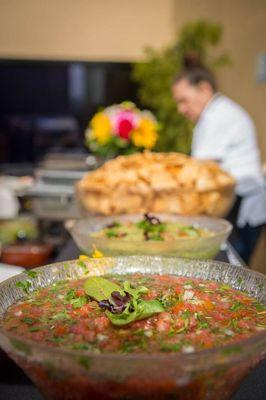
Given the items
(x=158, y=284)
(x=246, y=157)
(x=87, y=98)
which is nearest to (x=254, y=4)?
(x=87, y=98)

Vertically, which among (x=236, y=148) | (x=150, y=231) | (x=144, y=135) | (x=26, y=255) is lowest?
(x=26, y=255)

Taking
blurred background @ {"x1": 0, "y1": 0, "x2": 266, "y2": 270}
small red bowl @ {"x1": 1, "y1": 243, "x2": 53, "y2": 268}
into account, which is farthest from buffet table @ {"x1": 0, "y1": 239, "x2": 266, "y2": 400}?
blurred background @ {"x1": 0, "y1": 0, "x2": 266, "y2": 270}

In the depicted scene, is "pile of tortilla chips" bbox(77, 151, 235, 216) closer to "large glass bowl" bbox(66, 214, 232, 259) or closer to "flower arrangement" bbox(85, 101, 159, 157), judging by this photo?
"large glass bowl" bbox(66, 214, 232, 259)

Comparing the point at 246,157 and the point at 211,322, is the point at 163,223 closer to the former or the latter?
the point at 211,322

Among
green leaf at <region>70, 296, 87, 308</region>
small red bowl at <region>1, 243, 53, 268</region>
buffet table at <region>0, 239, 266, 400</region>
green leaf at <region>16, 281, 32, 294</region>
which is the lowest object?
small red bowl at <region>1, 243, 53, 268</region>

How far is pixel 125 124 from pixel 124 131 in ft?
0.11

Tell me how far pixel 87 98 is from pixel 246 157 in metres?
2.87

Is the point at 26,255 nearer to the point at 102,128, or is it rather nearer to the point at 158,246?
the point at 102,128

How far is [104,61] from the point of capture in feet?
17.7

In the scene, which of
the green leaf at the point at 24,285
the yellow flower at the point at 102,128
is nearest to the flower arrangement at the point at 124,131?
the yellow flower at the point at 102,128

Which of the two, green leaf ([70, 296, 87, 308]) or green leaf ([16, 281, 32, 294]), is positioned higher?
green leaf ([70, 296, 87, 308])

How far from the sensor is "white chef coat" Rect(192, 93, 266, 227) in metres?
2.85

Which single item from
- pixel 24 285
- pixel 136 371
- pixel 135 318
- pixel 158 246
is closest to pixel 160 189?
pixel 158 246

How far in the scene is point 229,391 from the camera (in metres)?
0.65
